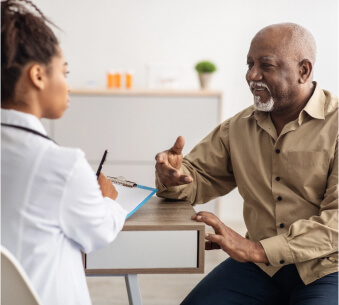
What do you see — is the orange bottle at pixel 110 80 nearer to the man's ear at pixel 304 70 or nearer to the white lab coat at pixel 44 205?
the man's ear at pixel 304 70

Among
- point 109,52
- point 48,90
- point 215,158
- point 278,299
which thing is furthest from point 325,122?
point 109,52

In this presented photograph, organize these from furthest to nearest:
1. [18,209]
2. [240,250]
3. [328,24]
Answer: [328,24] → [240,250] → [18,209]

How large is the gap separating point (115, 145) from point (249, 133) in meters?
2.66

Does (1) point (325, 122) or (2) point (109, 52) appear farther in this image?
→ (2) point (109, 52)

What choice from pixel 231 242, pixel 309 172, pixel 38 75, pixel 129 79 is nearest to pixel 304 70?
pixel 309 172

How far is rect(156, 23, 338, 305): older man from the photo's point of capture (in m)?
1.60

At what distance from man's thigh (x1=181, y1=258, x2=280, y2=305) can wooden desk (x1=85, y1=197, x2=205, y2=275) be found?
0.29 metres

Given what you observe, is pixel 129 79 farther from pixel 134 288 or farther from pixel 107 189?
pixel 107 189

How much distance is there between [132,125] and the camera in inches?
175

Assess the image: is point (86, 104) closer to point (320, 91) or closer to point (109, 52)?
point (109, 52)

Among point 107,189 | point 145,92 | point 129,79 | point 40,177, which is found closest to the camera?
point 40,177

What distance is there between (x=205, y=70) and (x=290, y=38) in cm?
264

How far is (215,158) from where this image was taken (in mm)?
1938

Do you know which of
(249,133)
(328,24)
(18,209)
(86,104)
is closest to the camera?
(18,209)
